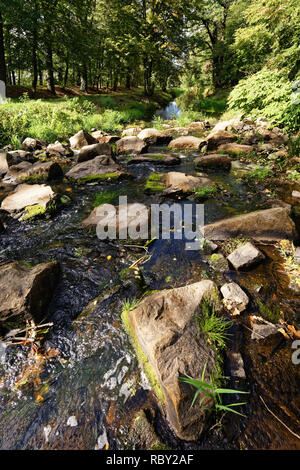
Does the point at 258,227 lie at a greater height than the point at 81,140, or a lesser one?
lesser

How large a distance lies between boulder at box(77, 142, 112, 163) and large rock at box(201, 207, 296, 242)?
6.16 metres

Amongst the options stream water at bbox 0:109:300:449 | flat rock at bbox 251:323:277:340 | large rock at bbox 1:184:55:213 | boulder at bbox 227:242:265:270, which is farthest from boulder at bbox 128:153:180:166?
flat rock at bbox 251:323:277:340

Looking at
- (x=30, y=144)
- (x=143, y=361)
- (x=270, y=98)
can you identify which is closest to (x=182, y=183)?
(x=270, y=98)

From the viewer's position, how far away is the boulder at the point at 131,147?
31.9 feet

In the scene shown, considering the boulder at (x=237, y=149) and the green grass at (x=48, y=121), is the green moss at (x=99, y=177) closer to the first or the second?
the green grass at (x=48, y=121)

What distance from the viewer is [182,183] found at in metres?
5.95

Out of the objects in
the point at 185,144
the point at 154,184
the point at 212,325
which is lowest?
the point at 212,325

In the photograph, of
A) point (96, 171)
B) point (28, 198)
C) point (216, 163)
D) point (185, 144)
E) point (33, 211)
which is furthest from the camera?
point (185, 144)

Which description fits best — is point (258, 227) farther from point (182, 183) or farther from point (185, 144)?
point (185, 144)

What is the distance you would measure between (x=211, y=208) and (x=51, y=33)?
22.1 meters

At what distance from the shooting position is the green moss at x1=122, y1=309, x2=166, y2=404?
1.89 m

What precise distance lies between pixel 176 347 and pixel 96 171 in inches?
246

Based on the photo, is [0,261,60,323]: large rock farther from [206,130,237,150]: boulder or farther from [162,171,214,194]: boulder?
[206,130,237,150]: boulder

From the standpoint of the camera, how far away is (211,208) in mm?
5016
